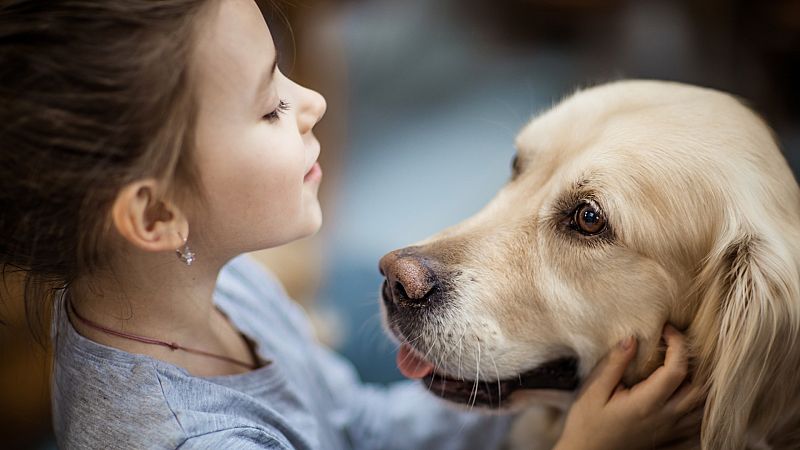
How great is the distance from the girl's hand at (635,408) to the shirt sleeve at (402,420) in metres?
0.36

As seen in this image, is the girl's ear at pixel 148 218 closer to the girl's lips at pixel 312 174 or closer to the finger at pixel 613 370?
the girl's lips at pixel 312 174

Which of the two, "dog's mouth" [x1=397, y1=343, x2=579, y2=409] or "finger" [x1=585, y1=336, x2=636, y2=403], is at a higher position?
"finger" [x1=585, y1=336, x2=636, y2=403]

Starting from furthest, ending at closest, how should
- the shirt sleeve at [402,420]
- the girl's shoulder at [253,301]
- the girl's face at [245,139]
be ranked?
the shirt sleeve at [402,420]
the girl's shoulder at [253,301]
the girl's face at [245,139]

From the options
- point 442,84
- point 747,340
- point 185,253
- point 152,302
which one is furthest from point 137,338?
point 442,84

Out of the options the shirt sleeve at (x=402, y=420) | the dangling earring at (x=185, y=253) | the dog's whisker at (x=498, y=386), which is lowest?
the shirt sleeve at (x=402, y=420)

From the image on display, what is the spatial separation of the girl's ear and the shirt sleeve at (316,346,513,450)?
0.71 metres

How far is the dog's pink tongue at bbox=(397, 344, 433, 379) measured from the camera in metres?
1.38

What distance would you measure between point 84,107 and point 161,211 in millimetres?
189

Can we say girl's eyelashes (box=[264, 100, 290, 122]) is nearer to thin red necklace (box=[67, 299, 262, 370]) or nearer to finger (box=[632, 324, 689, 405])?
thin red necklace (box=[67, 299, 262, 370])

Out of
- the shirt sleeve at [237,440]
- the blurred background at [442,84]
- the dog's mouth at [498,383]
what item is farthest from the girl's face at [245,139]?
the blurred background at [442,84]

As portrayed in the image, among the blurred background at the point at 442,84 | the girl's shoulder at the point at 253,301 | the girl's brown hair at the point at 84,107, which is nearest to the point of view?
the girl's brown hair at the point at 84,107

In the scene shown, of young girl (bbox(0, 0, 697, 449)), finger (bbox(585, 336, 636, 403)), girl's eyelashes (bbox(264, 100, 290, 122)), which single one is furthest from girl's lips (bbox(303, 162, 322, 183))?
finger (bbox(585, 336, 636, 403))

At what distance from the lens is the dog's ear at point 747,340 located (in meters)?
1.09

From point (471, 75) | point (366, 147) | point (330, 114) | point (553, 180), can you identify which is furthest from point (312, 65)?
point (553, 180)
